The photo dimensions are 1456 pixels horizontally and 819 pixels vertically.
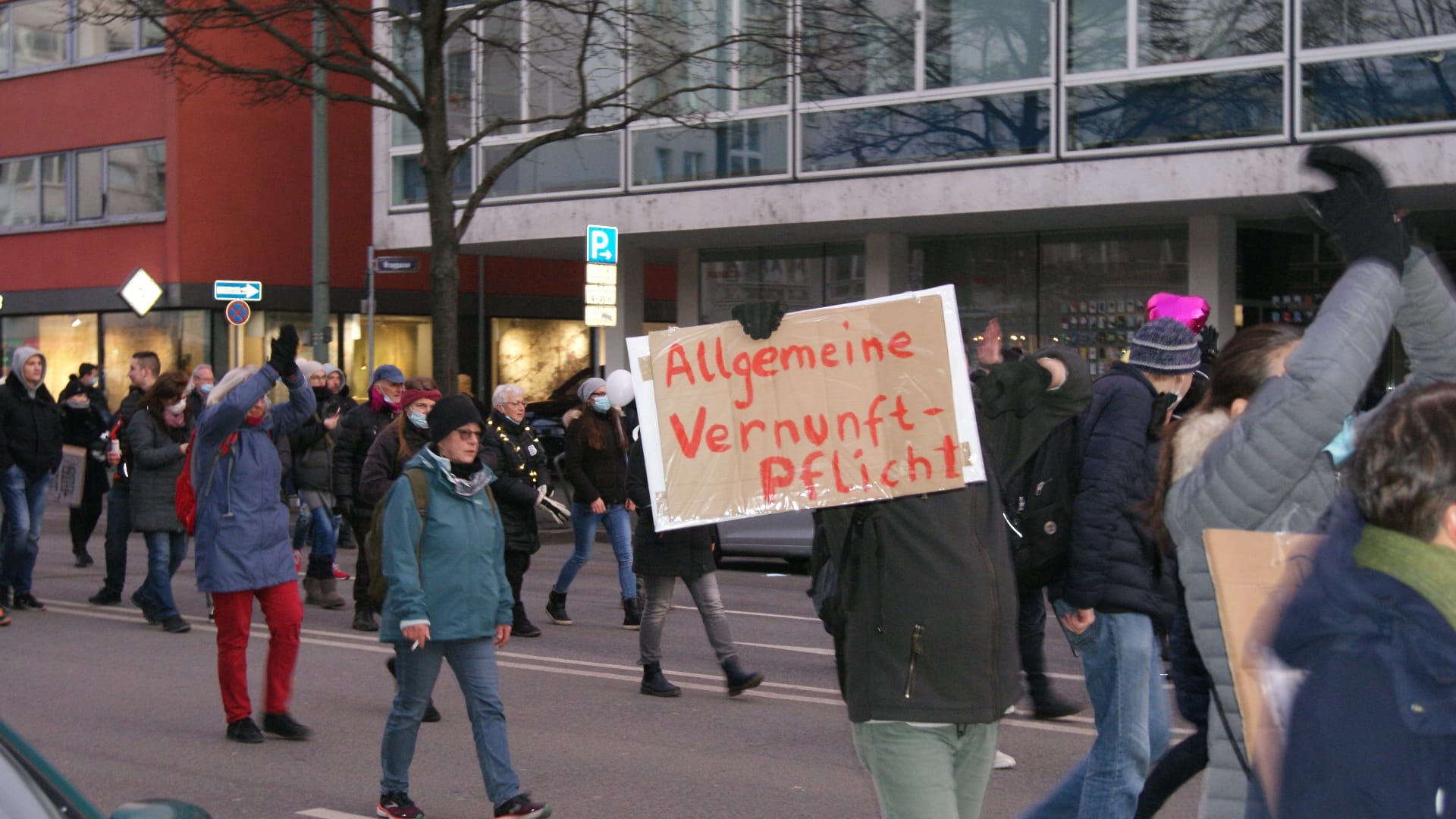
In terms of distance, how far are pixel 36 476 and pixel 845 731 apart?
754 cm

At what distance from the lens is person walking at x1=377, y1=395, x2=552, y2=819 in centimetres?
596

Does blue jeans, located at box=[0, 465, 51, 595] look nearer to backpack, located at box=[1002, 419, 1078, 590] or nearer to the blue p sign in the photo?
the blue p sign

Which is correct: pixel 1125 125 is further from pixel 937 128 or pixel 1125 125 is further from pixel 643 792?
pixel 643 792

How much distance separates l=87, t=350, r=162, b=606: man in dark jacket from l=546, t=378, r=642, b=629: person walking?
3150mm

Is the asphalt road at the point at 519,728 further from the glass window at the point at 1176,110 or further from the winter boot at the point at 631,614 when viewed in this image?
the glass window at the point at 1176,110

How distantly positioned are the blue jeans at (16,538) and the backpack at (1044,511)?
8825 mm

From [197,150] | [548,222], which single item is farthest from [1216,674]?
[197,150]

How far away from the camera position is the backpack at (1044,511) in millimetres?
5219

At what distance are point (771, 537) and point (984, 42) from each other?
7197 mm

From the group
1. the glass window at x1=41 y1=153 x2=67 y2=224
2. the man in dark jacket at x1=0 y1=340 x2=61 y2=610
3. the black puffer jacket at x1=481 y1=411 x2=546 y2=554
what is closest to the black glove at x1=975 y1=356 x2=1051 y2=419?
the black puffer jacket at x1=481 y1=411 x2=546 y2=554

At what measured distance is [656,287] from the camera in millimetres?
34281

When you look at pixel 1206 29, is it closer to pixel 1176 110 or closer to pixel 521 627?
pixel 1176 110

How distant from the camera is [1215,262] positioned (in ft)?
60.4

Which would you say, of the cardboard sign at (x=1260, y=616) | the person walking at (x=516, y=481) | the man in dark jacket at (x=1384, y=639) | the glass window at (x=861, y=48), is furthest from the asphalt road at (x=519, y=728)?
the glass window at (x=861, y=48)
